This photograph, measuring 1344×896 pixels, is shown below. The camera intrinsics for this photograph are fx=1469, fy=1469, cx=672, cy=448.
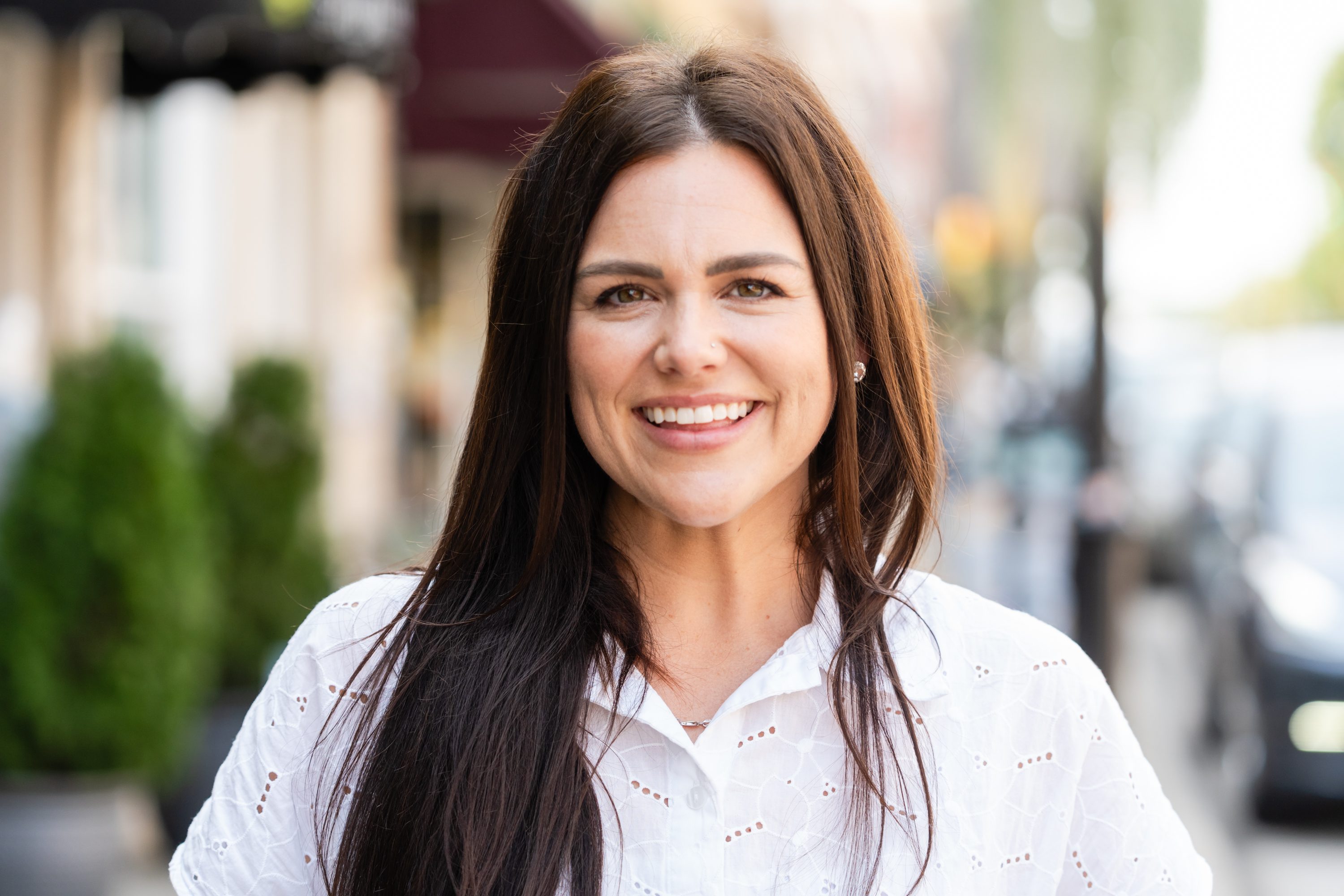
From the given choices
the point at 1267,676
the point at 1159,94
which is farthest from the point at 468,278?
the point at 1267,676

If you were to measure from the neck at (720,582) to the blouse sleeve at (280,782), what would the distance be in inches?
16.0

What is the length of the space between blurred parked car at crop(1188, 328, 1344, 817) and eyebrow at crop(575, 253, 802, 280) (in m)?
5.75

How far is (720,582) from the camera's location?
2170 mm

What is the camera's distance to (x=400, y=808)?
77.0 inches

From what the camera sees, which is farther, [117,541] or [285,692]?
[117,541]

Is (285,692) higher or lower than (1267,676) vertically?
higher

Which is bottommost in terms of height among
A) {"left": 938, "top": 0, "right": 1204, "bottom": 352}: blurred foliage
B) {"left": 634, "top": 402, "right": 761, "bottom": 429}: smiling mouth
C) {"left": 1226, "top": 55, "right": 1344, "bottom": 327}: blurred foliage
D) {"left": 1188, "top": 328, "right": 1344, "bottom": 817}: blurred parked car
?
{"left": 1188, "top": 328, "right": 1344, "bottom": 817}: blurred parked car

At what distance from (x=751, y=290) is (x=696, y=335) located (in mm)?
124

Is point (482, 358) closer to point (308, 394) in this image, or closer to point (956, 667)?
point (956, 667)

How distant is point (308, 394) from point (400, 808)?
487 centimetres

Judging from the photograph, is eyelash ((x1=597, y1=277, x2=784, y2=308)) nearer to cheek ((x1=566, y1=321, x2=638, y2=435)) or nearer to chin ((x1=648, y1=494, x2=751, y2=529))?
cheek ((x1=566, y1=321, x2=638, y2=435))

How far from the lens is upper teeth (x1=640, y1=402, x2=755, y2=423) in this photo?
1963 millimetres

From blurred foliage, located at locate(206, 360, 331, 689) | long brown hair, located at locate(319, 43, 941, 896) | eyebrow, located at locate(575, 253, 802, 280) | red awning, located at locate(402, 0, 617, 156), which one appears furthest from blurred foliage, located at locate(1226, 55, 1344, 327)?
eyebrow, located at locate(575, 253, 802, 280)

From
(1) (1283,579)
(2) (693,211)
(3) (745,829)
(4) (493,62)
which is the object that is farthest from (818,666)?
(4) (493,62)
